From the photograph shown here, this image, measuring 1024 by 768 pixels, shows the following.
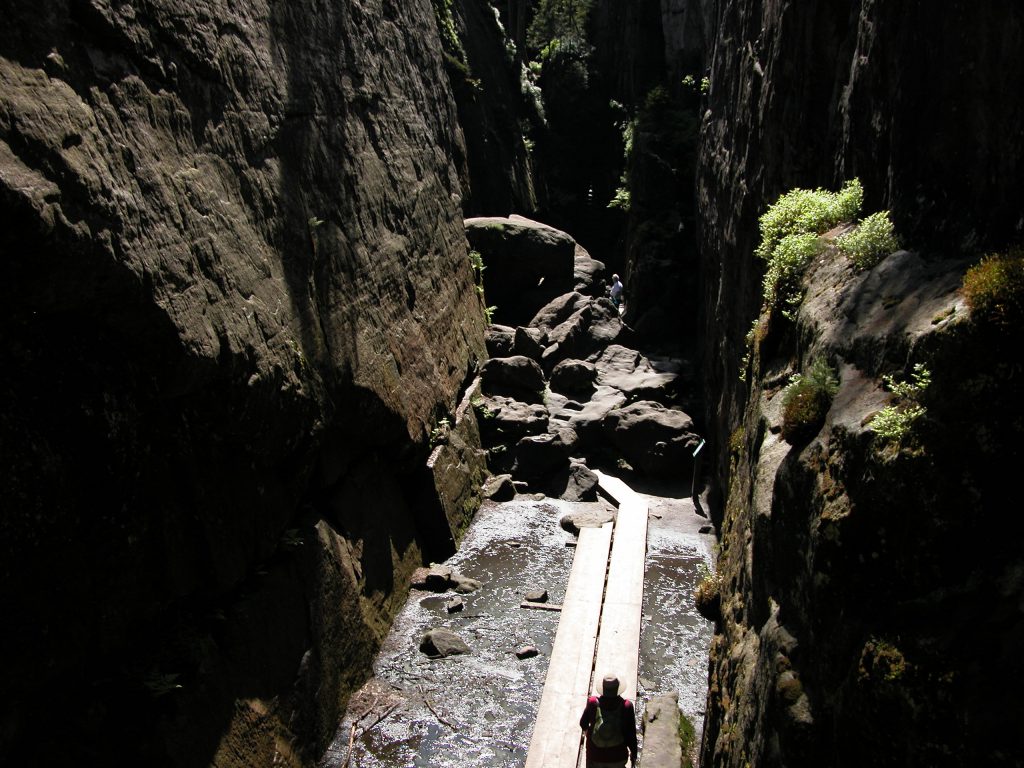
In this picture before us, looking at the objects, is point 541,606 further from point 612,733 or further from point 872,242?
point 872,242

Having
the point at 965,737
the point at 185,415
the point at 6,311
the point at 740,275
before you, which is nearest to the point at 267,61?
the point at 185,415

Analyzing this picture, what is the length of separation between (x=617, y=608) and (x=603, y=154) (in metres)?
24.3

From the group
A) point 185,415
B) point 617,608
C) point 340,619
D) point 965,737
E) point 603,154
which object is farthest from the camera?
point 603,154

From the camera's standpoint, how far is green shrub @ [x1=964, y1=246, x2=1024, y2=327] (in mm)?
3926

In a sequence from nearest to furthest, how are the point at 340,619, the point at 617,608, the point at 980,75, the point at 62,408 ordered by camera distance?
the point at 980,75 < the point at 62,408 < the point at 340,619 < the point at 617,608

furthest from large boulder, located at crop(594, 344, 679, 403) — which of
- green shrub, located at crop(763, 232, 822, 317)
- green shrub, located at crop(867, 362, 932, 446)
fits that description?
green shrub, located at crop(867, 362, 932, 446)

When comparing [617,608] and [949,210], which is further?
[617,608]

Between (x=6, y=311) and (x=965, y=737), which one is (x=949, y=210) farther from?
(x=6, y=311)

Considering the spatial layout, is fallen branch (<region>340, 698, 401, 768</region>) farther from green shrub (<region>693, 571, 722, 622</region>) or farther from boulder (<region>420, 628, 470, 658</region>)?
green shrub (<region>693, 571, 722, 622</region>)

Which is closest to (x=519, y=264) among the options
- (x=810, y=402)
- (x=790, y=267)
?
(x=790, y=267)

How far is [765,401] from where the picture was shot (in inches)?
290

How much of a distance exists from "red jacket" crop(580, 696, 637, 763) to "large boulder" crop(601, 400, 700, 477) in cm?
852

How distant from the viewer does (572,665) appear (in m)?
9.10

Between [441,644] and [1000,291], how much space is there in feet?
24.3
